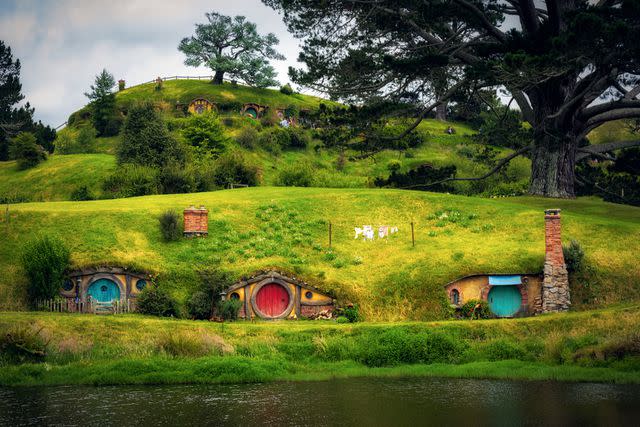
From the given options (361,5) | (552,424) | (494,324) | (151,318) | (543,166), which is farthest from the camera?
(543,166)

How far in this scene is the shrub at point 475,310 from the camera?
40.1 metres

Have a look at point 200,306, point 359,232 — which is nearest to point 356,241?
point 359,232

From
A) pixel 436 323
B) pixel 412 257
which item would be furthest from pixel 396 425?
pixel 412 257

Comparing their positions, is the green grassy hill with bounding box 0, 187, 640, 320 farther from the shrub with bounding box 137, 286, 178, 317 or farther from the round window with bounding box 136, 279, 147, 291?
the shrub with bounding box 137, 286, 178, 317

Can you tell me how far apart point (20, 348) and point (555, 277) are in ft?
87.1

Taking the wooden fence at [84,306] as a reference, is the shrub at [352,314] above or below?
below

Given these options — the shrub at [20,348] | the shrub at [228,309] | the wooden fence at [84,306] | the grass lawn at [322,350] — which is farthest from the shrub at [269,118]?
the shrub at [20,348]

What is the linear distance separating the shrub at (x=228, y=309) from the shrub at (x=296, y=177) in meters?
28.9

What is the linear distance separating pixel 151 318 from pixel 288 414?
15.5 metres

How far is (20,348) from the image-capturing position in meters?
32.3

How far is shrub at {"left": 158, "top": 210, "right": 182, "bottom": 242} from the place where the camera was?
157 feet

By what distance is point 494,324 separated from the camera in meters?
36.1

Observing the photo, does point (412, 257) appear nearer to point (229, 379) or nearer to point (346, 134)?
point (346, 134)

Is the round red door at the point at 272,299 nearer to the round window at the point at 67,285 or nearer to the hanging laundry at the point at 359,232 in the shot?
the hanging laundry at the point at 359,232
